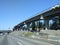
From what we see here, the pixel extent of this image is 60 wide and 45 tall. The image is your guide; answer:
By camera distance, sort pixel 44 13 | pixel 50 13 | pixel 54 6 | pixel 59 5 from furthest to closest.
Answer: pixel 44 13 < pixel 50 13 < pixel 54 6 < pixel 59 5

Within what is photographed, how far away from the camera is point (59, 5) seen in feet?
213

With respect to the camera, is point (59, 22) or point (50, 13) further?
point (59, 22)

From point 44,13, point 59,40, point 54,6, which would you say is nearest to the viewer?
point 59,40

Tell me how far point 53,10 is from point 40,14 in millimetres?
15863

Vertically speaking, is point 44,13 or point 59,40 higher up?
point 44,13

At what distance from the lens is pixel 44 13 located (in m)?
82.1

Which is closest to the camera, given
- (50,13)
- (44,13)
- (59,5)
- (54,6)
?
(59,5)

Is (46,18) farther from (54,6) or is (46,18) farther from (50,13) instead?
(54,6)

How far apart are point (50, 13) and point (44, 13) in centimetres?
707

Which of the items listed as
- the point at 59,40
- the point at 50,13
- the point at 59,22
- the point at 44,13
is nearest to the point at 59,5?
the point at 50,13

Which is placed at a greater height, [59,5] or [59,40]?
[59,5]

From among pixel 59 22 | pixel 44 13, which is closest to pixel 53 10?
pixel 44 13

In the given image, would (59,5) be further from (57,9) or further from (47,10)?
(47,10)

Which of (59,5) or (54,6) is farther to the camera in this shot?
(54,6)
